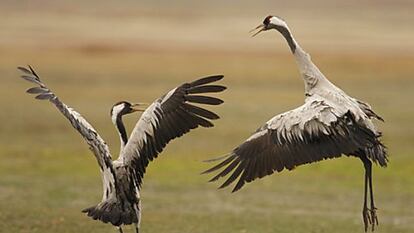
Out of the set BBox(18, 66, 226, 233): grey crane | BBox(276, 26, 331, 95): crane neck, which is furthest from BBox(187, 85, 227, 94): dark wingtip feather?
BBox(276, 26, 331, 95): crane neck

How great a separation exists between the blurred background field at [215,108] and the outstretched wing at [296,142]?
359 centimetres

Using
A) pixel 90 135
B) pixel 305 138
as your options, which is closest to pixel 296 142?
pixel 305 138

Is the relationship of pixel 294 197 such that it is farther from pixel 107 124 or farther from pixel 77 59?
pixel 77 59

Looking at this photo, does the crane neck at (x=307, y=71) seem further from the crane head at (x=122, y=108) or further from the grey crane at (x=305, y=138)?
the crane head at (x=122, y=108)

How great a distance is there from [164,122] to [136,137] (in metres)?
0.38

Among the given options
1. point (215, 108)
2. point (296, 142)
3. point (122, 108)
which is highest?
point (215, 108)

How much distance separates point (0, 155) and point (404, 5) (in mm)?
80644

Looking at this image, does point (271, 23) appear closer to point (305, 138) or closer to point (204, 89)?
point (204, 89)

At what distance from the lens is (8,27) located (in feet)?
219

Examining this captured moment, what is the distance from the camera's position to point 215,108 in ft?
104

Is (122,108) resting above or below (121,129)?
above

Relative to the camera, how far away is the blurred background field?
17.8 m

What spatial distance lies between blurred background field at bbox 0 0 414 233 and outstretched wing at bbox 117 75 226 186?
8.97ft

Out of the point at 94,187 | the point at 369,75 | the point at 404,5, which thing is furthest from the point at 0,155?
the point at 404,5
